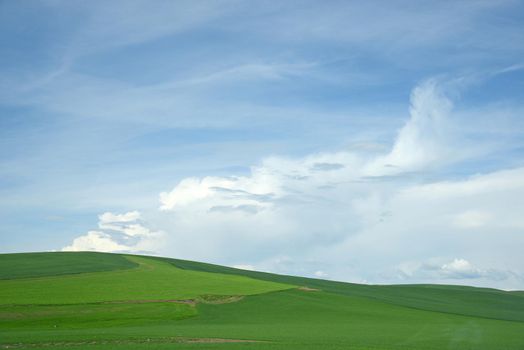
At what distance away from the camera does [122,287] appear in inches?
2496

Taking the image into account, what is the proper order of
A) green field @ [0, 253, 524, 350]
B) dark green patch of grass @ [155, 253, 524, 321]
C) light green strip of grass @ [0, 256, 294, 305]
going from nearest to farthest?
green field @ [0, 253, 524, 350]
light green strip of grass @ [0, 256, 294, 305]
dark green patch of grass @ [155, 253, 524, 321]

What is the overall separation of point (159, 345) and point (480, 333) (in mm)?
26310

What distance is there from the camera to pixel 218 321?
170ft

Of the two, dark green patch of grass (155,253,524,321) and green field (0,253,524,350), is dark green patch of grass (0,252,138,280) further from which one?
dark green patch of grass (155,253,524,321)

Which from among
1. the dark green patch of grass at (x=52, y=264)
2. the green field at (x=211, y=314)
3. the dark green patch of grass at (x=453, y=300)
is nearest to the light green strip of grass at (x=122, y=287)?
the green field at (x=211, y=314)

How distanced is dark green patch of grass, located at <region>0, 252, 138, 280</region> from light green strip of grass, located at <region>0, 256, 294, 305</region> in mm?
3346

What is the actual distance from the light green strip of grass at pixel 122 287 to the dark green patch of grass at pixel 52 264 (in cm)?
335

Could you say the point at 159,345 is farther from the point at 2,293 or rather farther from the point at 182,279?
the point at 182,279

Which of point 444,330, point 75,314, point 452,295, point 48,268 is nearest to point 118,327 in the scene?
point 75,314

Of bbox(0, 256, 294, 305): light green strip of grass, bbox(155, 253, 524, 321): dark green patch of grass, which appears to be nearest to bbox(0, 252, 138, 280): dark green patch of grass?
bbox(0, 256, 294, 305): light green strip of grass

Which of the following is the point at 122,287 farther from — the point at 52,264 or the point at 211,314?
the point at 52,264

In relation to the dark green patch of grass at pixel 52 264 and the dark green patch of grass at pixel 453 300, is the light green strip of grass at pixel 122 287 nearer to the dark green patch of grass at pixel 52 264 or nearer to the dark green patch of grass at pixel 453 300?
the dark green patch of grass at pixel 52 264

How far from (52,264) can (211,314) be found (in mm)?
37731

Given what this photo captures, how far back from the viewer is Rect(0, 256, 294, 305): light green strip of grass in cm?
5553
